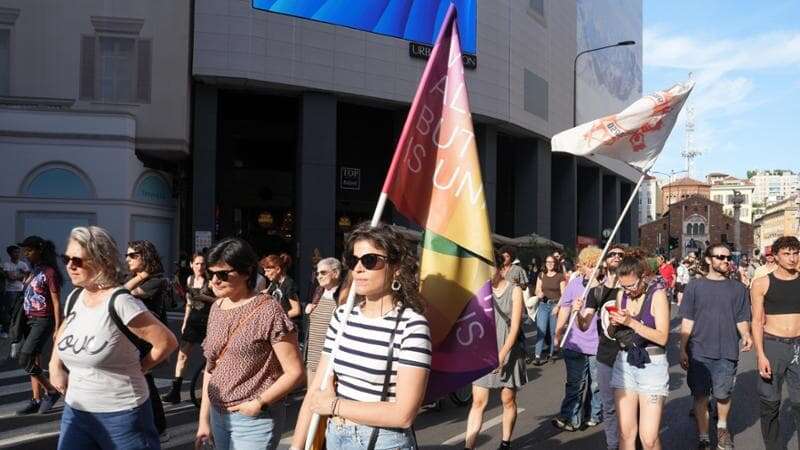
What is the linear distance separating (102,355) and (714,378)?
17.5 ft

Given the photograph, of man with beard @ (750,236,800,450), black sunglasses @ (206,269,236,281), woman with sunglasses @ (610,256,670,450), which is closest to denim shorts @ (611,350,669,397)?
woman with sunglasses @ (610,256,670,450)

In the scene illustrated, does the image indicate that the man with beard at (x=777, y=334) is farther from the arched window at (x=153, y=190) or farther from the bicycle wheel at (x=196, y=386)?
the arched window at (x=153, y=190)

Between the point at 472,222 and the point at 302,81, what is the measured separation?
25.4 meters

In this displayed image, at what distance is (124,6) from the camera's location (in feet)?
78.6

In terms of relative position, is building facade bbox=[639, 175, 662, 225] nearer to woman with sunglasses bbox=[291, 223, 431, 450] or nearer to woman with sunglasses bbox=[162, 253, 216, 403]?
woman with sunglasses bbox=[162, 253, 216, 403]

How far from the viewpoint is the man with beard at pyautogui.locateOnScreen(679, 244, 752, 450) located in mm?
6637

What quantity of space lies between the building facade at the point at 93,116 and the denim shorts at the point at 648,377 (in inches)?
783

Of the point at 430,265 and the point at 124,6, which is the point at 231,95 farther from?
the point at 430,265

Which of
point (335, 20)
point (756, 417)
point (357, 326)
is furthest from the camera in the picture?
point (756, 417)

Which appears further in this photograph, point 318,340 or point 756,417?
point 756,417

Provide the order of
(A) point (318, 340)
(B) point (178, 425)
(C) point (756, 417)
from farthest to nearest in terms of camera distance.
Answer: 1. (C) point (756, 417)
2. (B) point (178, 425)
3. (A) point (318, 340)

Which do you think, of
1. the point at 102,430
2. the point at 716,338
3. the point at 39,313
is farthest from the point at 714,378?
the point at 39,313

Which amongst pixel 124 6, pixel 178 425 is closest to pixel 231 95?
pixel 124 6

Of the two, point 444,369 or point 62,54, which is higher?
point 62,54
